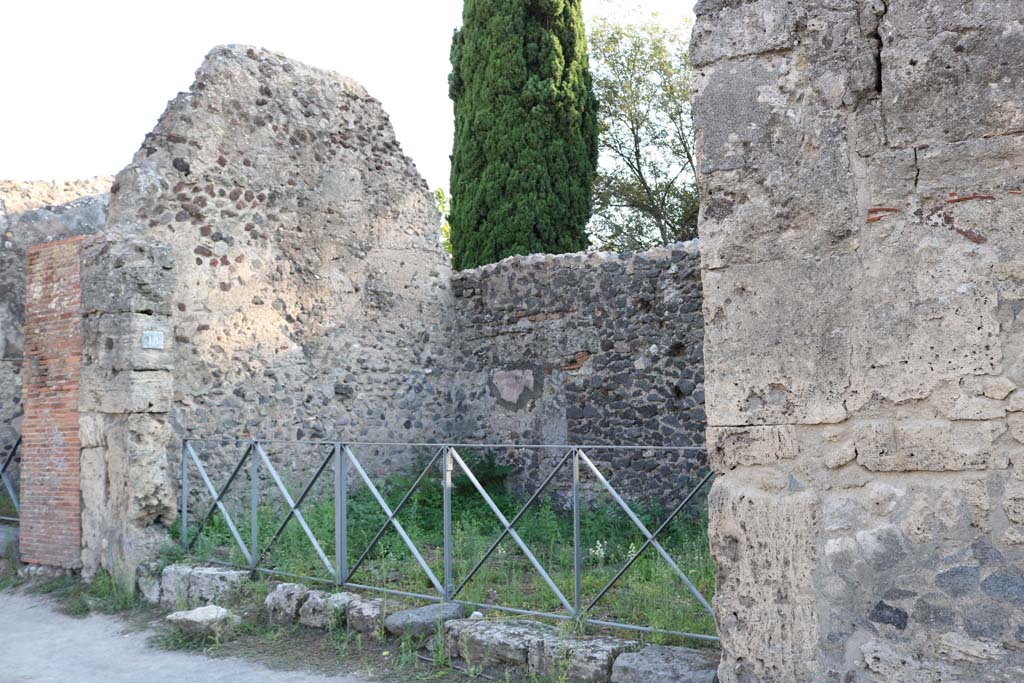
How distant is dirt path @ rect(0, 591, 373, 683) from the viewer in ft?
16.4

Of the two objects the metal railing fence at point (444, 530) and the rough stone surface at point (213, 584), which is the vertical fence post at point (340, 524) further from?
the rough stone surface at point (213, 584)

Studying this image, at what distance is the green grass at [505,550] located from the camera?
522 centimetres

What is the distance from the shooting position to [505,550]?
22.5ft

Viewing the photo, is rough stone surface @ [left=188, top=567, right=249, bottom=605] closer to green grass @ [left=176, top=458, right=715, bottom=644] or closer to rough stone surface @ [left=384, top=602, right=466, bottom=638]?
green grass @ [left=176, top=458, right=715, bottom=644]

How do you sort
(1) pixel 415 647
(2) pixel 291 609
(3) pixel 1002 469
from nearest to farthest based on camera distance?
(3) pixel 1002 469 < (1) pixel 415 647 < (2) pixel 291 609

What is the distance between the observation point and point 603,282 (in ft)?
25.9

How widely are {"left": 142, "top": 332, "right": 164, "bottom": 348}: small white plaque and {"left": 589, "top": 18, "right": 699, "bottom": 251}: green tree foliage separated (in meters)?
13.5

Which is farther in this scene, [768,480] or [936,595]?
[768,480]

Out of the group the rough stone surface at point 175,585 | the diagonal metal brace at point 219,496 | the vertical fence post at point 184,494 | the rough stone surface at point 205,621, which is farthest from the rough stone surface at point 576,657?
the vertical fence post at point 184,494

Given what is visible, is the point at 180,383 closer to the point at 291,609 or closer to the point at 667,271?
the point at 291,609

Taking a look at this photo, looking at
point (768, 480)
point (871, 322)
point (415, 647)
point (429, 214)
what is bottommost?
point (415, 647)

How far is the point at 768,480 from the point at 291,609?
11.5 feet

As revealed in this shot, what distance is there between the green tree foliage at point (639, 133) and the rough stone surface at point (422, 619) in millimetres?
14940

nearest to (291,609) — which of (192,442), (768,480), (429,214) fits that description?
(192,442)
